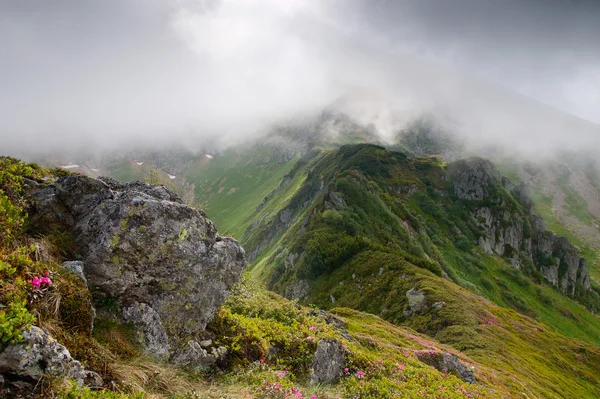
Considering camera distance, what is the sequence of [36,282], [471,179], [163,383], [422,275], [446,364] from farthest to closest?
[471,179] < [422,275] < [446,364] < [163,383] < [36,282]

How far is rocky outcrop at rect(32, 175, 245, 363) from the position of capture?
1017 cm

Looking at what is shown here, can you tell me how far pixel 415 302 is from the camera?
202 feet

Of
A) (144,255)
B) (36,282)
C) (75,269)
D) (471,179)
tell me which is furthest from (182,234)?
(471,179)

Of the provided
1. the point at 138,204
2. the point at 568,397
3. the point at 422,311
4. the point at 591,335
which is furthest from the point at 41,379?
the point at 591,335

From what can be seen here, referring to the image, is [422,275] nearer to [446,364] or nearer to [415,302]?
[415,302]

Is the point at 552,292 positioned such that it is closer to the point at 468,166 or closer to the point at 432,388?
the point at 468,166

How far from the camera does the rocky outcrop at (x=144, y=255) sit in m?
10.2

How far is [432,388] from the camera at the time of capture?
16.9 m

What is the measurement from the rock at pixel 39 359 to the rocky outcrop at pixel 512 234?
178936 mm

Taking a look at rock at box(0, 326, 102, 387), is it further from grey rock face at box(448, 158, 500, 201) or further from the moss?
grey rock face at box(448, 158, 500, 201)

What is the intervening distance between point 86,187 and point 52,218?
6.01 feet

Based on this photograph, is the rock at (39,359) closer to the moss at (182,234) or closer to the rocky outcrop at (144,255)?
the rocky outcrop at (144,255)

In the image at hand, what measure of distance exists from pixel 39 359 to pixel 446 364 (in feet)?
106

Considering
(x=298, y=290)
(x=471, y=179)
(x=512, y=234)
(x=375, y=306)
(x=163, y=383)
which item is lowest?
(x=298, y=290)
